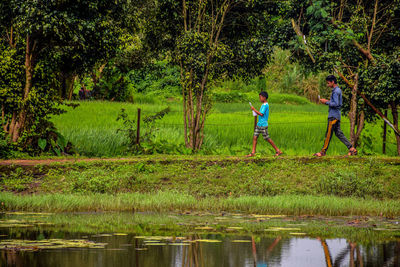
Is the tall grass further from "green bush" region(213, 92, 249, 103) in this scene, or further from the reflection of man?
"green bush" region(213, 92, 249, 103)

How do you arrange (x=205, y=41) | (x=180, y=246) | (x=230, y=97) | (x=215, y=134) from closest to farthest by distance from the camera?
(x=180, y=246)
(x=205, y=41)
(x=215, y=134)
(x=230, y=97)

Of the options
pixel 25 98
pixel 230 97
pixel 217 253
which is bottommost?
pixel 217 253

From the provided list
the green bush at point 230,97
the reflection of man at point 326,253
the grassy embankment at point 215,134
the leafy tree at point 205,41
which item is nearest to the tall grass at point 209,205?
the reflection of man at point 326,253

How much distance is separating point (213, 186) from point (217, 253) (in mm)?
5934

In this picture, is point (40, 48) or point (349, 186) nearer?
point (349, 186)

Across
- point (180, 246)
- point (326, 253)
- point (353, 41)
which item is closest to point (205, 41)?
point (353, 41)

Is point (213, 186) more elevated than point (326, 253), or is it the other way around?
point (213, 186)

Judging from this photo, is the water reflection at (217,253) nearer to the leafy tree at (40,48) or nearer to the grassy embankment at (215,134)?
the leafy tree at (40,48)

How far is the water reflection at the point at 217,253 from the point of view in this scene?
6184mm

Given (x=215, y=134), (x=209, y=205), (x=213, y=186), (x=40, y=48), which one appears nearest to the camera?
(x=209, y=205)

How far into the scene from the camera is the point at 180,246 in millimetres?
6984

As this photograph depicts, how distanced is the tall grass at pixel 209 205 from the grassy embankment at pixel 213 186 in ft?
0.05

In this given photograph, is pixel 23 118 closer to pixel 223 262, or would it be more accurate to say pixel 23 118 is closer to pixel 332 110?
pixel 332 110

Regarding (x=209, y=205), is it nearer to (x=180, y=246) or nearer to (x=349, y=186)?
(x=349, y=186)
